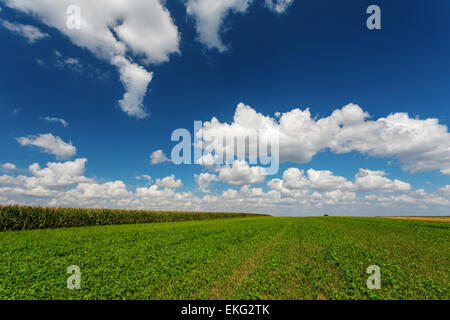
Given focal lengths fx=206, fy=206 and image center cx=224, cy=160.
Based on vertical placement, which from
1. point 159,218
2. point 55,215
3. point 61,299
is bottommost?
point 159,218

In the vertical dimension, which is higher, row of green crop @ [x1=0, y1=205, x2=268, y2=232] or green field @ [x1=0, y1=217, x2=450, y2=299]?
green field @ [x1=0, y1=217, x2=450, y2=299]

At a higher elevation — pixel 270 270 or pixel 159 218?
pixel 270 270

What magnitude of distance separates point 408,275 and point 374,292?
12.4ft

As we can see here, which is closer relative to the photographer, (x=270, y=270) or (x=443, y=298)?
(x=443, y=298)

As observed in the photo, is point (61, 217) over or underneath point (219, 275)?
underneath

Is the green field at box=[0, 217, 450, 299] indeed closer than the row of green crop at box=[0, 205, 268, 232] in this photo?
Yes

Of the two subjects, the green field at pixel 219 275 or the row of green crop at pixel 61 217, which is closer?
the green field at pixel 219 275

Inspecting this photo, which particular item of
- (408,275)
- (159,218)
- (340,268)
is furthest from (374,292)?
(159,218)

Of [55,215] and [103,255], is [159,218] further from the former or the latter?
[103,255]

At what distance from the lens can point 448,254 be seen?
14.3 metres

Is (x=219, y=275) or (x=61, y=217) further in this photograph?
(x=61, y=217)

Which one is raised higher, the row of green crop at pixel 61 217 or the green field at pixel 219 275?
the green field at pixel 219 275
